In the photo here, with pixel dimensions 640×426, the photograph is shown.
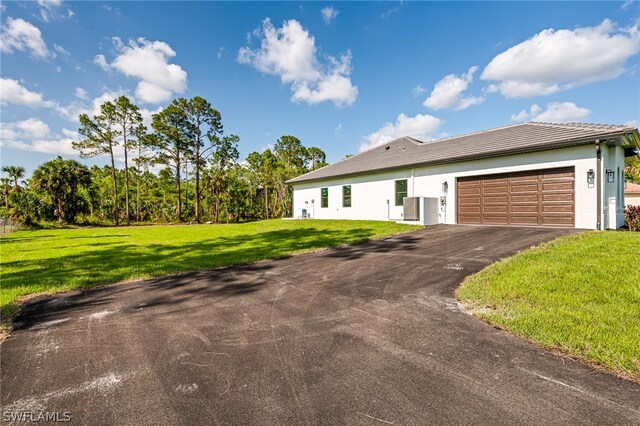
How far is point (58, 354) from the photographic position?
2.99 m

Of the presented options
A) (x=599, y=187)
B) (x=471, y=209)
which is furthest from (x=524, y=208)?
(x=599, y=187)

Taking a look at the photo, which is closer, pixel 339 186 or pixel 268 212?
pixel 339 186

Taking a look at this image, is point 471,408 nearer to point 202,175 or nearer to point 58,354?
point 58,354

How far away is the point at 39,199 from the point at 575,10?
4122 centimetres

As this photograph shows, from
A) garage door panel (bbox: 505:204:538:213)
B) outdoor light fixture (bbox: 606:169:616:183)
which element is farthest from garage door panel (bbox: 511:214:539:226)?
outdoor light fixture (bbox: 606:169:616:183)

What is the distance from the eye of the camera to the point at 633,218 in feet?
34.3

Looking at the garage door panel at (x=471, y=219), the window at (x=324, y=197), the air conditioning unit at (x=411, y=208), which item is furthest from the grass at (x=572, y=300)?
the window at (x=324, y=197)

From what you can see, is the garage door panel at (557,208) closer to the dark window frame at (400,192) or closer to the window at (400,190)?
the dark window frame at (400,192)

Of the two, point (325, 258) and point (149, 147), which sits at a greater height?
point (149, 147)

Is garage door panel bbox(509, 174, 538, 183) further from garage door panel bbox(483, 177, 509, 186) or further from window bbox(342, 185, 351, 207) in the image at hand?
window bbox(342, 185, 351, 207)

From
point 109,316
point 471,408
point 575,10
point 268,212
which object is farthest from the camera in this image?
point 268,212

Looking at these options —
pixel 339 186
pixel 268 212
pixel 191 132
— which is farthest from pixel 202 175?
pixel 339 186

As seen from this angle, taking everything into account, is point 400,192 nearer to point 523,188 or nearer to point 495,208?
point 495,208

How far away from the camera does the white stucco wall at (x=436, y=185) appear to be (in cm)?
1041
